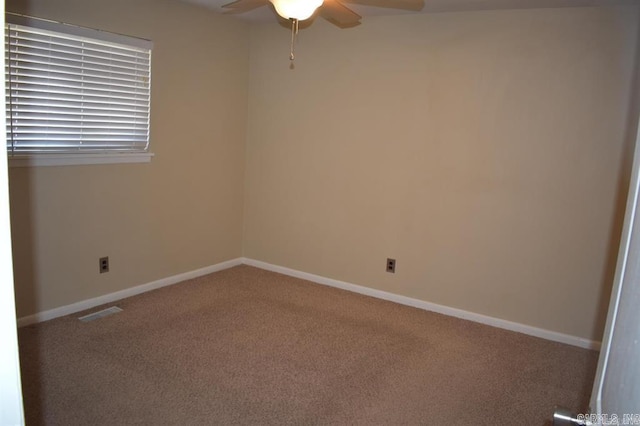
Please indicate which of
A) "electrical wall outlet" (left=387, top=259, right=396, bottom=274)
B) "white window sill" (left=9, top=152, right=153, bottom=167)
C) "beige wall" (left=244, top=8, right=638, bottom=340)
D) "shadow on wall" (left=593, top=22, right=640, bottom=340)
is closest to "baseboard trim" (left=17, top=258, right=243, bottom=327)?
"beige wall" (left=244, top=8, right=638, bottom=340)

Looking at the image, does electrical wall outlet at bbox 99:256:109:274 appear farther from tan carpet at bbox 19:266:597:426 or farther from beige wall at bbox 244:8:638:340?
beige wall at bbox 244:8:638:340

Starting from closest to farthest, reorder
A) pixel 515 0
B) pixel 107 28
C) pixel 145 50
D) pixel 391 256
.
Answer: pixel 515 0
pixel 107 28
pixel 145 50
pixel 391 256

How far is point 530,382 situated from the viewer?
9.57ft

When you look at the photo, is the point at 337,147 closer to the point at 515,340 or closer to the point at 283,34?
the point at 283,34

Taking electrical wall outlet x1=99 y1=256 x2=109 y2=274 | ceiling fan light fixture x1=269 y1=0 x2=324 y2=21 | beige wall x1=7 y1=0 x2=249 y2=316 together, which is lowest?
electrical wall outlet x1=99 y1=256 x2=109 y2=274

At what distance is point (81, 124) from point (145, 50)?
77cm

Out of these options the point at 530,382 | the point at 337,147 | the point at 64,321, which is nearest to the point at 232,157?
the point at 337,147

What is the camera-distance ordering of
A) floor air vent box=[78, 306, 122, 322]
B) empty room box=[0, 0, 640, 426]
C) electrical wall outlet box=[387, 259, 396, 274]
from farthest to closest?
electrical wall outlet box=[387, 259, 396, 274] < floor air vent box=[78, 306, 122, 322] < empty room box=[0, 0, 640, 426]

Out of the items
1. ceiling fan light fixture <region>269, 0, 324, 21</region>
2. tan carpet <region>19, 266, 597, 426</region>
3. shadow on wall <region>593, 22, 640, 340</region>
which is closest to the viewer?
ceiling fan light fixture <region>269, 0, 324, 21</region>

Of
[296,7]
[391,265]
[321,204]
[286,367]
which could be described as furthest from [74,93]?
[391,265]

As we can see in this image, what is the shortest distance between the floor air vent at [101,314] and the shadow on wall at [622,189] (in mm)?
3403

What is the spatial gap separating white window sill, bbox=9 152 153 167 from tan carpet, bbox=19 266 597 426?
3.59 ft

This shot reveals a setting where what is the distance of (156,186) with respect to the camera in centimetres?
398

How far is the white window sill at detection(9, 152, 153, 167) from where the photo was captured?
3040 millimetres
